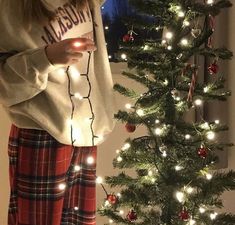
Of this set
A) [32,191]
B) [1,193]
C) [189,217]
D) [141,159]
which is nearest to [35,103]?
[32,191]

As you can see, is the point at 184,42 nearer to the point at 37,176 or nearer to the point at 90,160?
the point at 90,160

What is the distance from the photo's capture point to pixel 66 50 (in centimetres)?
96

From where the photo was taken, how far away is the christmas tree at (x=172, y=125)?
1.15 m

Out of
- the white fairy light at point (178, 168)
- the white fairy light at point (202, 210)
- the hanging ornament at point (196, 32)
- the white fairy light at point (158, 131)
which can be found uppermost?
the hanging ornament at point (196, 32)

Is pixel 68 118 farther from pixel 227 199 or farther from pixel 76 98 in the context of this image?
pixel 227 199

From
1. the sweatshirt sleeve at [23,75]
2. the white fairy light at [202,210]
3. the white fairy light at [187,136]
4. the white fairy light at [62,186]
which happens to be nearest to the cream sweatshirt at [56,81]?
the sweatshirt sleeve at [23,75]

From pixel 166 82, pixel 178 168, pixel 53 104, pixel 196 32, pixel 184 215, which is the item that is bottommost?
pixel 184 215

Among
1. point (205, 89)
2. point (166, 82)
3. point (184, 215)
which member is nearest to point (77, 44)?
point (166, 82)

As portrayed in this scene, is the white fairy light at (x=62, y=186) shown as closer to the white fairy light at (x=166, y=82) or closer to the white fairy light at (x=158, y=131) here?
the white fairy light at (x=158, y=131)

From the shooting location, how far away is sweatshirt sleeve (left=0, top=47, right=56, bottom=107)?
97cm

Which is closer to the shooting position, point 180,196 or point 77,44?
point 77,44

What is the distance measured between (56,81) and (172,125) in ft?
1.14

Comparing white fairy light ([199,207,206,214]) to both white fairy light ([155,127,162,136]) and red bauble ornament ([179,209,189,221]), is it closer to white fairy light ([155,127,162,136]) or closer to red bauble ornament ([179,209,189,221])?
red bauble ornament ([179,209,189,221])

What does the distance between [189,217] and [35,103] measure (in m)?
0.52
